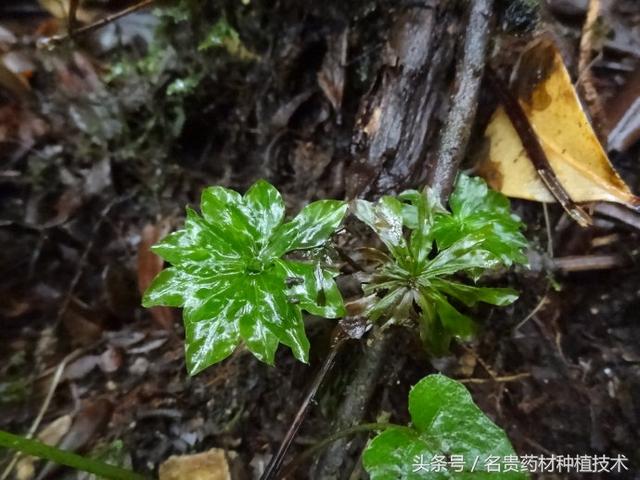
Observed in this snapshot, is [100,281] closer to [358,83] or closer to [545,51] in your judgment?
[358,83]

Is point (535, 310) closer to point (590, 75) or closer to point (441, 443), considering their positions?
point (441, 443)

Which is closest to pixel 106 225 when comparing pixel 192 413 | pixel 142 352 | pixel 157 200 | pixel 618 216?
pixel 157 200

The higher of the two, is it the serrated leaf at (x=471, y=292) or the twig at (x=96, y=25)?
the twig at (x=96, y=25)

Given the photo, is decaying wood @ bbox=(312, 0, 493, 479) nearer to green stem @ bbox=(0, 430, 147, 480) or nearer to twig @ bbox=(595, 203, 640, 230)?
twig @ bbox=(595, 203, 640, 230)

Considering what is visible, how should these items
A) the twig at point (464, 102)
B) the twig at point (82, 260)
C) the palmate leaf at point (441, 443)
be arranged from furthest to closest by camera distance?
the twig at point (82, 260) < the twig at point (464, 102) < the palmate leaf at point (441, 443)

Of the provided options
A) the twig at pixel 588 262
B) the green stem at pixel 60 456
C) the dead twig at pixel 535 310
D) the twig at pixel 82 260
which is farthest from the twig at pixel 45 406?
the twig at pixel 588 262

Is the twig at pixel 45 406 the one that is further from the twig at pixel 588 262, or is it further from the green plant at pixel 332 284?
the twig at pixel 588 262

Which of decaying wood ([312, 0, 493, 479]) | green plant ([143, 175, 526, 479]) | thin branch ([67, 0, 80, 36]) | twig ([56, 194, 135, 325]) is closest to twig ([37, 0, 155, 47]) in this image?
thin branch ([67, 0, 80, 36])
